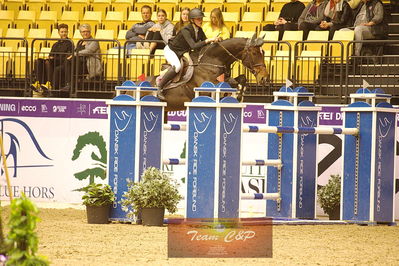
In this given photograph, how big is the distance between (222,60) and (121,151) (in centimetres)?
258

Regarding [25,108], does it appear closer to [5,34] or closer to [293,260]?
[5,34]

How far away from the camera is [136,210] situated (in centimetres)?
1091

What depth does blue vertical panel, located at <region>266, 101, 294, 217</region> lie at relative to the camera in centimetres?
1195

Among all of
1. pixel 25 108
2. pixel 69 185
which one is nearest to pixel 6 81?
pixel 25 108

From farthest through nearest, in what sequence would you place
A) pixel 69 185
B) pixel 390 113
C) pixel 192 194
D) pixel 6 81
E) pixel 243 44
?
pixel 6 81 → pixel 69 185 → pixel 243 44 → pixel 390 113 → pixel 192 194

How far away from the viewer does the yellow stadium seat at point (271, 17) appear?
16797 mm

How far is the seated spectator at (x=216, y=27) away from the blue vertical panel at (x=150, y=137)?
268 centimetres

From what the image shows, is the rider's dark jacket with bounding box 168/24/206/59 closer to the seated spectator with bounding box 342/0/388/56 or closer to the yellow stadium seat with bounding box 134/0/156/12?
the seated spectator with bounding box 342/0/388/56

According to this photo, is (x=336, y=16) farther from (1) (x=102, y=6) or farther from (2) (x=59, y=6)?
(2) (x=59, y=6)

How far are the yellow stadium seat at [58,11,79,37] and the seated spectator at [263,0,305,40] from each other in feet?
12.9

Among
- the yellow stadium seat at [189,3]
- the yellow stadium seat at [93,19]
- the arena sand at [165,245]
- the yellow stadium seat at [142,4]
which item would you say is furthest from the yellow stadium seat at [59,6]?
the arena sand at [165,245]

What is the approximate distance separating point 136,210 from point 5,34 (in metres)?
8.30

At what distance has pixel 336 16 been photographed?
1562 cm

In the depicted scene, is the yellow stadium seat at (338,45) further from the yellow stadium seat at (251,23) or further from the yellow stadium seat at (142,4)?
the yellow stadium seat at (142,4)
